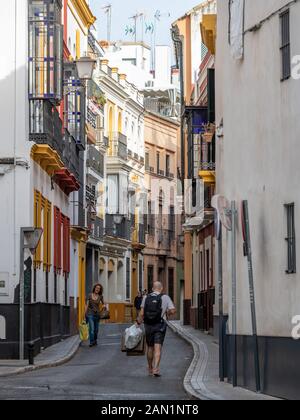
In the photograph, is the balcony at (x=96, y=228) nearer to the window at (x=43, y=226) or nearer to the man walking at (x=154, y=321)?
the window at (x=43, y=226)

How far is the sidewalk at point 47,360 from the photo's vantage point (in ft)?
79.0

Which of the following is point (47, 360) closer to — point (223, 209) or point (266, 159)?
point (223, 209)

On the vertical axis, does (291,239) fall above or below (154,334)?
above

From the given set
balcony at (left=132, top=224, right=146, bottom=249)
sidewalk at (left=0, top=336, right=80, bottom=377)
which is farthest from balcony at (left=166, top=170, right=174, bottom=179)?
sidewalk at (left=0, top=336, right=80, bottom=377)

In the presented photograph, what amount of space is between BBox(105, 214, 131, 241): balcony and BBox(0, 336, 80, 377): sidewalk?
25.8 meters

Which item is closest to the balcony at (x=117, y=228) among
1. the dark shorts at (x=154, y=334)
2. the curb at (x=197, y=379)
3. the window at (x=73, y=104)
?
the window at (x=73, y=104)

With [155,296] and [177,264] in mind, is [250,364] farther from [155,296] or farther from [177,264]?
[177,264]

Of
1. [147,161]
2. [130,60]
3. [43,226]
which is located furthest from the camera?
[130,60]

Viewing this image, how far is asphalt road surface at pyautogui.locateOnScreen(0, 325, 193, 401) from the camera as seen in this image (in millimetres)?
18406

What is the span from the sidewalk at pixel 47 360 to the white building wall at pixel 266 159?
5.72 metres

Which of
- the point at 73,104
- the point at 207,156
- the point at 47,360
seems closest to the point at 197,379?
the point at 47,360

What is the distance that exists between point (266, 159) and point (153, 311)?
5942 millimetres

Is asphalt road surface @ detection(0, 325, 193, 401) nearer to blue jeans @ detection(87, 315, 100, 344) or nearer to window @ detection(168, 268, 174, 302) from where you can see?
blue jeans @ detection(87, 315, 100, 344)

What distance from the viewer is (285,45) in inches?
697
